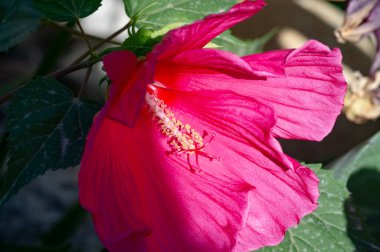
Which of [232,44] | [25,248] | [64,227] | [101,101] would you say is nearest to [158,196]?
[232,44]

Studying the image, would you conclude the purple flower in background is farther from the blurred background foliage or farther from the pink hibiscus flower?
the pink hibiscus flower

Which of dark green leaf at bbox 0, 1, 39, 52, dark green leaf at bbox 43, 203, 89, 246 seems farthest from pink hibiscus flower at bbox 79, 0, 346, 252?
dark green leaf at bbox 43, 203, 89, 246

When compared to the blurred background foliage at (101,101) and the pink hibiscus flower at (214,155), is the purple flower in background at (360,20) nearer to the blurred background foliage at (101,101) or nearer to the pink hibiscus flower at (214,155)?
the blurred background foliage at (101,101)

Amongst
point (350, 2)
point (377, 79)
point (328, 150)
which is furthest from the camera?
point (328, 150)

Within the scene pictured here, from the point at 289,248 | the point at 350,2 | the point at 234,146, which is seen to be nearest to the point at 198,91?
the point at 234,146

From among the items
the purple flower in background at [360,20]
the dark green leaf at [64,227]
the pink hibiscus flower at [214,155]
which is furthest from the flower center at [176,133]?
the dark green leaf at [64,227]

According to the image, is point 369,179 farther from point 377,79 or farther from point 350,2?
point 350,2

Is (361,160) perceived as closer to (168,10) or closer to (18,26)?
(168,10)

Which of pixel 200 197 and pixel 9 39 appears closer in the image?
pixel 200 197
